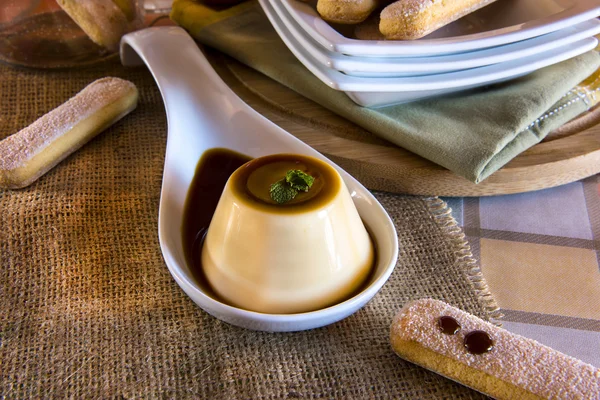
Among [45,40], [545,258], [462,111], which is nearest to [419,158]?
[462,111]

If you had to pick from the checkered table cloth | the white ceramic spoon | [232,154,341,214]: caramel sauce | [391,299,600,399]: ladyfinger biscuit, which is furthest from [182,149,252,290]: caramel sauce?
the checkered table cloth

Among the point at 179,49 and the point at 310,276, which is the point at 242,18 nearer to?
the point at 179,49

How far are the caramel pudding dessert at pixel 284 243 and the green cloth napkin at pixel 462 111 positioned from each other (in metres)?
0.24

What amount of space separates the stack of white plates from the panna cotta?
0.24m

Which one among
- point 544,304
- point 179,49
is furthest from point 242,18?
point 544,304

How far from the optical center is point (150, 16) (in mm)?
1257

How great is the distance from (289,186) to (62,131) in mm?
425

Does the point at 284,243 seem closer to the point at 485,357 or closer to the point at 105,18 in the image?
the point at 485,357

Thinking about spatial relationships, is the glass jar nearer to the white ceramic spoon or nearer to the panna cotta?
the white ceramic spoon

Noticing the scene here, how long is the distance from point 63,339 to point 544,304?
1.86 feet

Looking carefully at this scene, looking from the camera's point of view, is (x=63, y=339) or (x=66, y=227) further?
(x=66, y=227)

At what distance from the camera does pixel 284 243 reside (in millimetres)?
587

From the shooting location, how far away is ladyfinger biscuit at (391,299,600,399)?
525mm

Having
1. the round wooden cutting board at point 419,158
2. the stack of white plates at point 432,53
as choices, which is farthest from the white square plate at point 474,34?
the round wooden cutting board at point 419,158
